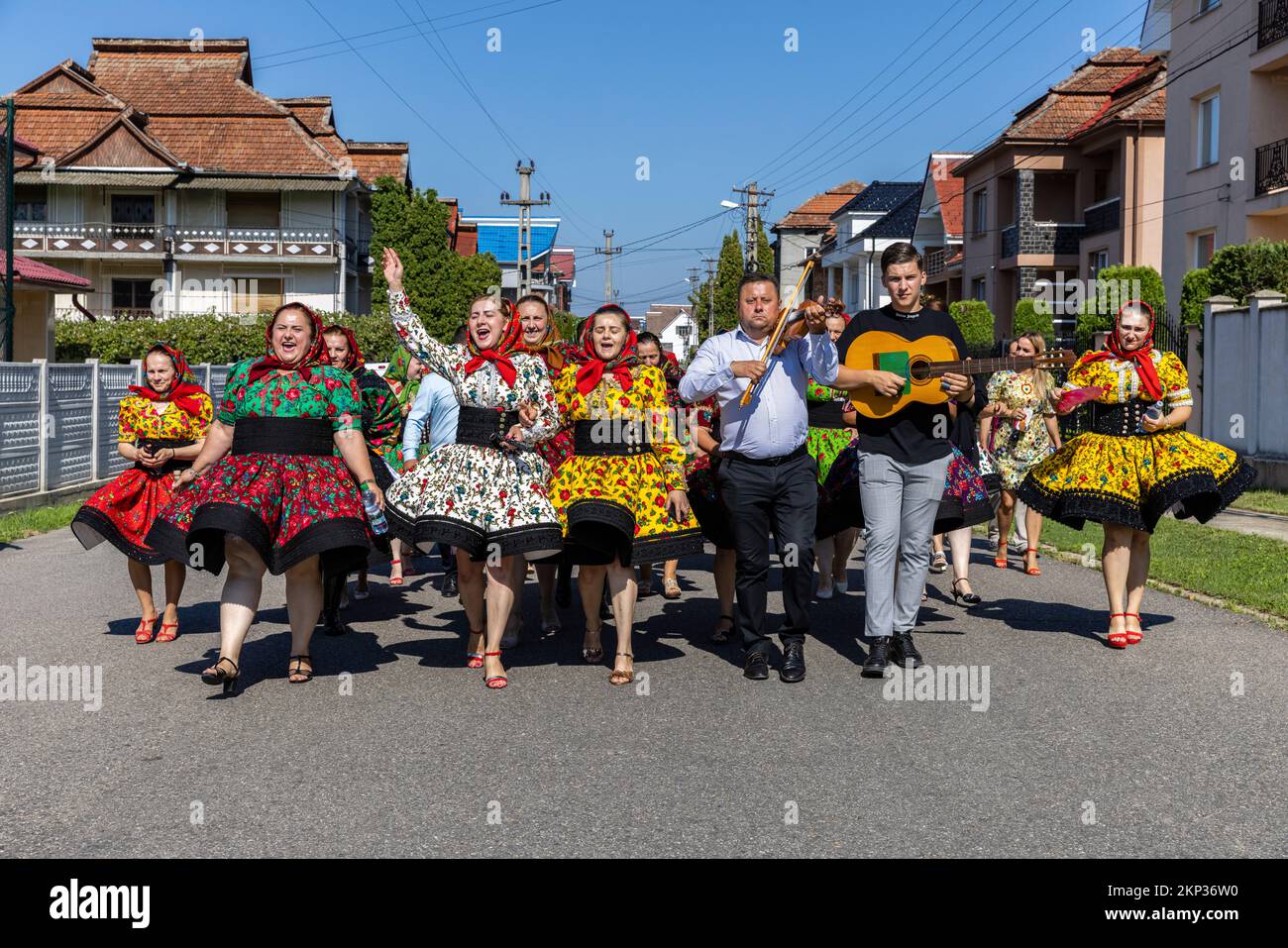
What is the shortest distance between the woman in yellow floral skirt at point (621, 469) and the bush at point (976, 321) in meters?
33.2

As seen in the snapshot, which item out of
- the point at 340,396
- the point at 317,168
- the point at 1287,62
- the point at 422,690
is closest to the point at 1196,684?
the point at 422,690

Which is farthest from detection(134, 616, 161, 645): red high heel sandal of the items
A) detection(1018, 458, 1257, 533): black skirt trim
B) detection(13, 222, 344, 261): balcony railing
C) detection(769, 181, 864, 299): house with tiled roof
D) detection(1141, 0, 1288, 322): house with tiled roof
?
detection(769, 181, 864, 299): house with tiled roof

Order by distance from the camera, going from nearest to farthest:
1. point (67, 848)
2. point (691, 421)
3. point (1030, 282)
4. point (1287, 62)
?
point (67, 848)
point (691, 421)
point (1287, 62)
point (1030, 282)

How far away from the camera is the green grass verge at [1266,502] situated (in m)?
16.3

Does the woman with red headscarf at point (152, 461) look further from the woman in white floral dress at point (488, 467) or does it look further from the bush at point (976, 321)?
the bush at point (976, 321)

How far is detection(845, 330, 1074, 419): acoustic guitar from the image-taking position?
7.53 meters

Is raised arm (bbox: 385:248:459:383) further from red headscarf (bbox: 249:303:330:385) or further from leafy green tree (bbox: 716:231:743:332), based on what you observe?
leafy green tree (bbox: 716:231:743:332)

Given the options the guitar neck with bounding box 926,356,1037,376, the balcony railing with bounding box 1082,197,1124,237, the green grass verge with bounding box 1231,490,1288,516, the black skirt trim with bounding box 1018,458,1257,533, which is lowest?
the green grass verge with bounding box 1231,490,1288,516

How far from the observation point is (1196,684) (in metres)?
7.25

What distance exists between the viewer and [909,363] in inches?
301

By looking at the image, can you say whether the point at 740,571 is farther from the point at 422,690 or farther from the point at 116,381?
the point at 116,381

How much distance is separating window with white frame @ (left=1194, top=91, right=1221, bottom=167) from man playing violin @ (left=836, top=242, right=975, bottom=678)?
23.6 metres

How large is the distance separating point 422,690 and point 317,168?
47.8m

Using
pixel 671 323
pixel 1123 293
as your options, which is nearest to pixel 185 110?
pixel 1123 293
